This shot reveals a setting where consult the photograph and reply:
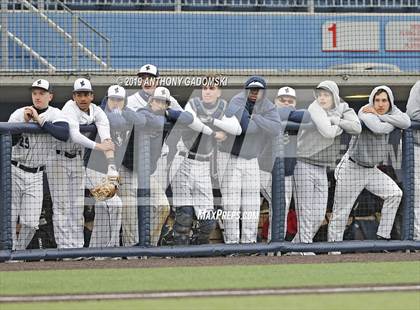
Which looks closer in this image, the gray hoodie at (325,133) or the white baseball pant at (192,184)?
the white baseball pant at (192,184)

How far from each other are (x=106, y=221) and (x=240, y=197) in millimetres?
1306

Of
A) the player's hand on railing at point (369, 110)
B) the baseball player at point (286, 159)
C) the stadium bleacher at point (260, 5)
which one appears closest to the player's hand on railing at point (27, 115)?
the baseball player at point (286, 159)

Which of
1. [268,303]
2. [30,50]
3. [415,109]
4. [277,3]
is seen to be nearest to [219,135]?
[415,109]

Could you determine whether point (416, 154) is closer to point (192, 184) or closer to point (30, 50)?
point (192, 184)

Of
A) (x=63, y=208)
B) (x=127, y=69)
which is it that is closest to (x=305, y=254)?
(x=63, y=208)

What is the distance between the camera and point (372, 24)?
59.1ft

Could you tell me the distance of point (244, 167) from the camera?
10.2 metres

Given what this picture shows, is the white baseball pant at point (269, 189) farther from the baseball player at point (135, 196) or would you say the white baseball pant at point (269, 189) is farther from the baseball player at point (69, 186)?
the baseball player at point (69, 186)

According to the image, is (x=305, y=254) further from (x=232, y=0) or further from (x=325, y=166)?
(x=232, y=0)

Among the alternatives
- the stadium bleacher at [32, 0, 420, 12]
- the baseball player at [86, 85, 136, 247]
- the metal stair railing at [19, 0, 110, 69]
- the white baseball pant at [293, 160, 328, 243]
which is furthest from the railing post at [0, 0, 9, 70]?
the white baseball pant at [293, 160, 328, 243]

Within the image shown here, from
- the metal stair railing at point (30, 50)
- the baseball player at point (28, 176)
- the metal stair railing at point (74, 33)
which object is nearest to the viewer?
the baseball player at point (28, 176)

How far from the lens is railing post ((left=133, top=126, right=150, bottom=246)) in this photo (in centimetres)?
1000

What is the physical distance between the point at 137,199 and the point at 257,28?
8.04 meters

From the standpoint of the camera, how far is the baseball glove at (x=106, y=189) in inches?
385
